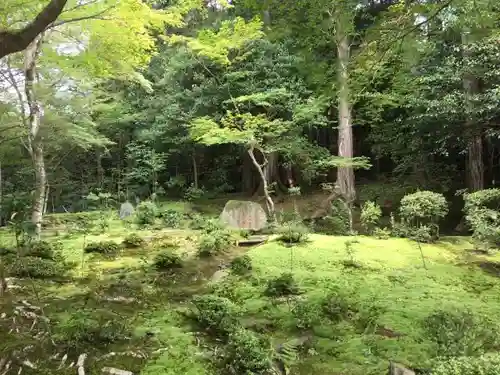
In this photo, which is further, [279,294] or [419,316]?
[279,294]

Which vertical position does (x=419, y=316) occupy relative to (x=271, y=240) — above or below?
below

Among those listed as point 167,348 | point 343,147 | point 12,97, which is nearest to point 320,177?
point 343,147

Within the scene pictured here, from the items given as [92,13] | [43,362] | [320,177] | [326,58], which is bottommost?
[43,362]

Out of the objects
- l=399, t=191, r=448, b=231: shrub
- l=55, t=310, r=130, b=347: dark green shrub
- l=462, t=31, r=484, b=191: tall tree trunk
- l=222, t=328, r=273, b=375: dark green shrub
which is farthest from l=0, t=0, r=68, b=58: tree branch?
l=462, t=31, r=484, b=191: tall tree trunk

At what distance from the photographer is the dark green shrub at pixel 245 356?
129 inches

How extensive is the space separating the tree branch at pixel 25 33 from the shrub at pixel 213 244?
158 inches

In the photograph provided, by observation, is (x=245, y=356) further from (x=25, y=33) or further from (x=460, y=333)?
(x=25, y=33)

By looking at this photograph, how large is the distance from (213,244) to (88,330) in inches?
139

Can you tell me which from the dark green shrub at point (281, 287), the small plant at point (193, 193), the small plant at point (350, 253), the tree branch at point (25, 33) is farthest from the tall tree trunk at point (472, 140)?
the small plant at point (193, 193)

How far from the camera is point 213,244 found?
23.5ft

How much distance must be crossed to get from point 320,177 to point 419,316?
498 inches

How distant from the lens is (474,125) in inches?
329

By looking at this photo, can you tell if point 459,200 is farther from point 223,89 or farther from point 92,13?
point 92,13

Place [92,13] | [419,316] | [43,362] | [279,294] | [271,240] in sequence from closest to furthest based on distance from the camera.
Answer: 1. [43,362]
2. [419,316]
3. [279,294]
4. [92,13]
5. [271,240]
